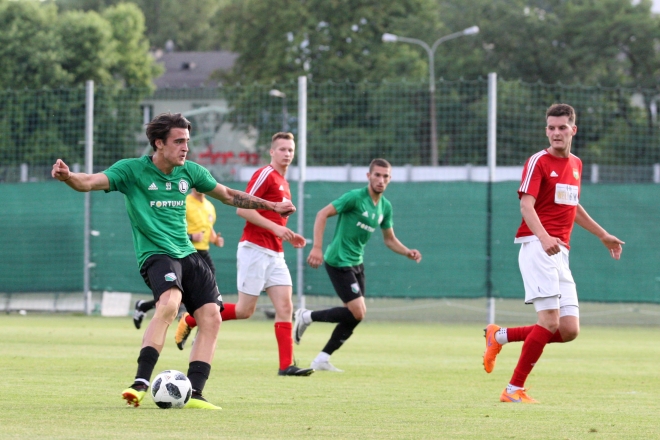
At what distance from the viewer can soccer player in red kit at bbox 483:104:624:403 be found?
838 centimetres

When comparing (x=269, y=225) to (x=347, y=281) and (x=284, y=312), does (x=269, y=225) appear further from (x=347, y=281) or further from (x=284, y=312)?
(x=347, y=281)

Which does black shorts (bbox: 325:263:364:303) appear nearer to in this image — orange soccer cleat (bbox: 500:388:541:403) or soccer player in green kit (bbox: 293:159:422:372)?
soccer player in green kit (bbox: 293:159:422:372)

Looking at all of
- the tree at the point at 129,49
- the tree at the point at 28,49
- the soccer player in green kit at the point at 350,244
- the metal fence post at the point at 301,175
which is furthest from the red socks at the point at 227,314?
the tree at the point at 129,49

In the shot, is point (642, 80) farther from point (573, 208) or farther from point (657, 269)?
point (573, 208)

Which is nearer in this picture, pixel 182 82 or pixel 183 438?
pixel 183 438

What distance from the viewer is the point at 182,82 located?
92.1 m

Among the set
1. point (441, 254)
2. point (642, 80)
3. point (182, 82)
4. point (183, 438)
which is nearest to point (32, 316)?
point (441, 254)

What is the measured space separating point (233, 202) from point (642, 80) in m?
52.7

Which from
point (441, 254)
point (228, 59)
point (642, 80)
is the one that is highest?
point (228, 59)

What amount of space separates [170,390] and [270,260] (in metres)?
3.75

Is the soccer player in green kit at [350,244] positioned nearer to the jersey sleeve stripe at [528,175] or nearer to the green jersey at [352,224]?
the green jersey at [352,224]

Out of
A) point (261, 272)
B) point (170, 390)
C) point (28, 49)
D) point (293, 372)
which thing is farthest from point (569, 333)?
point (28, 49)

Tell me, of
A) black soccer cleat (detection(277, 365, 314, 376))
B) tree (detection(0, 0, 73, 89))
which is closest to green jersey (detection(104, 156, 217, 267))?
black soccer cleat (detection(277, 365, 314, 376))

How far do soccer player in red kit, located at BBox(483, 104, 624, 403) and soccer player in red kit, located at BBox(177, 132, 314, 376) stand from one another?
263cm
